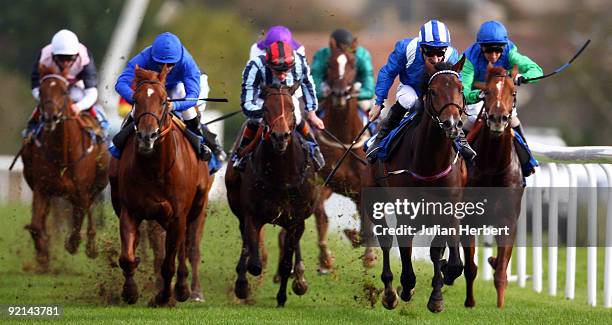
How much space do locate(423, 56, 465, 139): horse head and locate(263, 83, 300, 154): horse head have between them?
110 centimetres

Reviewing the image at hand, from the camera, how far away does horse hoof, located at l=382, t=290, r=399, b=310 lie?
1042 cm

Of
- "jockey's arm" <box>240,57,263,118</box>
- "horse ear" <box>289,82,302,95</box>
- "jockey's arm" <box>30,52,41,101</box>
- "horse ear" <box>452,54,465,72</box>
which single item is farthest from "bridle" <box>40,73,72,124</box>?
"horse ear" <box>452,54,465,72</box>

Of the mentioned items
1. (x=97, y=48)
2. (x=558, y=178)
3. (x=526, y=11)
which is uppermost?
(x=526, y=11)

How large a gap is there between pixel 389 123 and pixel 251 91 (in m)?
1.11

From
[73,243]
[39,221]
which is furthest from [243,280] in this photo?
[39,221]

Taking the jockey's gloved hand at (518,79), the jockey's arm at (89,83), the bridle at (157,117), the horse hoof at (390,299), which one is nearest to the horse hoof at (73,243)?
the jockey's arm at (89,83)

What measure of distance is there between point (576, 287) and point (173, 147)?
530 centimetres

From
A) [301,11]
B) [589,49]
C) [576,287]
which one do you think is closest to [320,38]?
[301,11]

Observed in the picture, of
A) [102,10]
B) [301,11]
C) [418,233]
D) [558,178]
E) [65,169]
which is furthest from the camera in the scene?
[301,11]

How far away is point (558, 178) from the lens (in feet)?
39.6

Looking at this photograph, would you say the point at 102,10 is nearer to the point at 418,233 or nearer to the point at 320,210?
the point at 320,210

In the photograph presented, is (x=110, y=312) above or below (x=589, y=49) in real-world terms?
below

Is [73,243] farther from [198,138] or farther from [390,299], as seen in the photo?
[390,299]

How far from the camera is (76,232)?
12.8m
